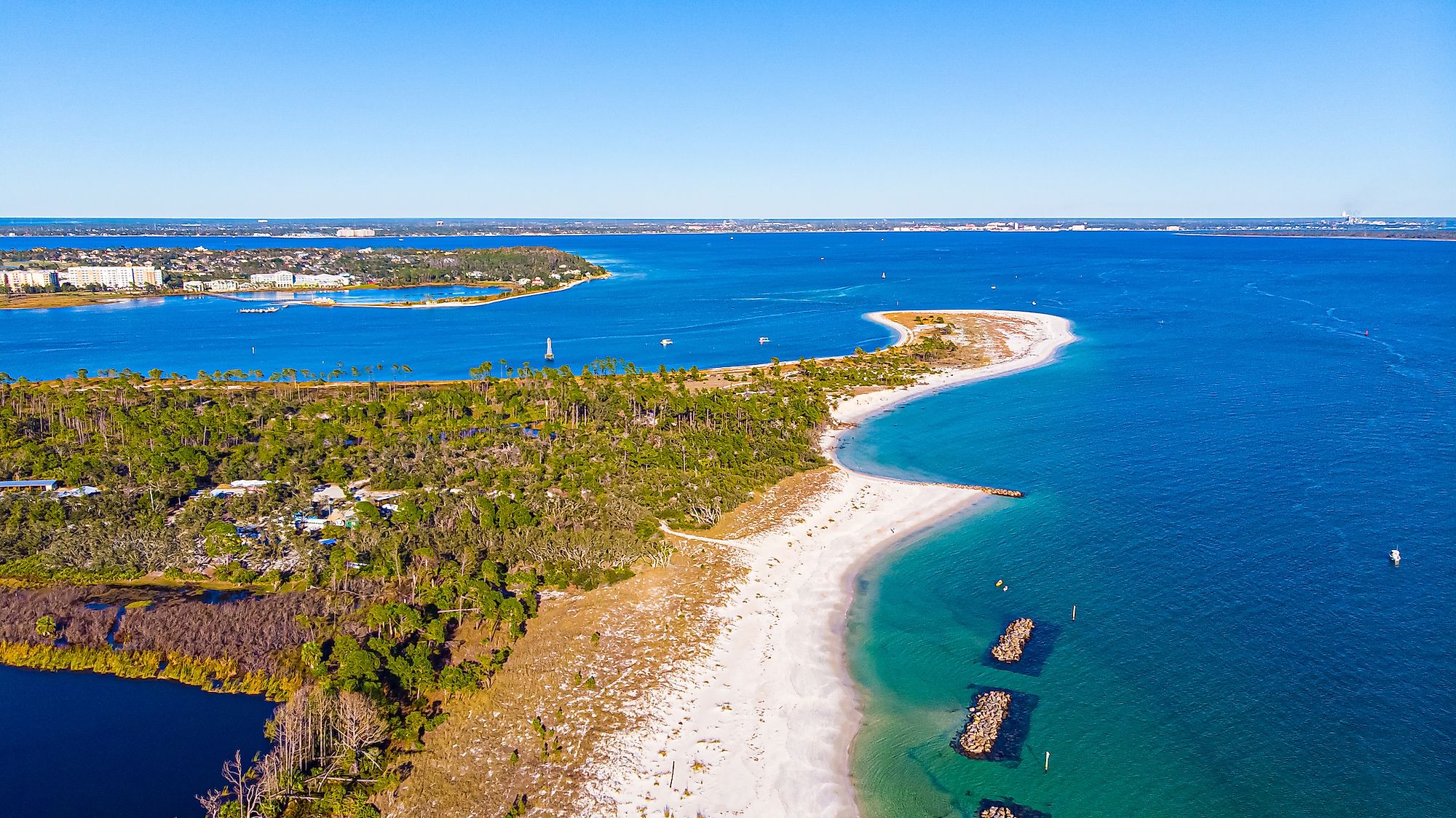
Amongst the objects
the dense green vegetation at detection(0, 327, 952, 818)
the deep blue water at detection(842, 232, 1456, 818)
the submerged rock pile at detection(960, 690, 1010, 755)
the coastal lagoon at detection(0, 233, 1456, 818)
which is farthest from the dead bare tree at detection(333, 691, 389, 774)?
the submerged rock pile at detection(960, 690, 1010, 755)

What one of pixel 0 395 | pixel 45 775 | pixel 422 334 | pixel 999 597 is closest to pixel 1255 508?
pixel 999 597

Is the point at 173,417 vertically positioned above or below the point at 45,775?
above

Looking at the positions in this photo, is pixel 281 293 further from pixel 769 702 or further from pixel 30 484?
pixel 769 702

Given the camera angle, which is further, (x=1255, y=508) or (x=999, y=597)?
(x=1255, y=508)

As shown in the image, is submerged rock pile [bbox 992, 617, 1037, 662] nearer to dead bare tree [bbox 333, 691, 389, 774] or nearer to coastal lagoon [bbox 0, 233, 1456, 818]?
coastal lagoon [bbox 0, 233, 1456, 818]

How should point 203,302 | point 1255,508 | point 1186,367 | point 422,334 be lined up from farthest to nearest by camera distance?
point 203,302, point 422,334, point 1186,367, point 1255,508

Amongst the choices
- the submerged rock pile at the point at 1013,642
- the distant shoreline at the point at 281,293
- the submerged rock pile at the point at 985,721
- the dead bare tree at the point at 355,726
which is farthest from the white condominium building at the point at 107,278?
the submerged rock pile at the point at 985,721

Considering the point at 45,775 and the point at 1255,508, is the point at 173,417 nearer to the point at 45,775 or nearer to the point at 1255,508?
the point at 45,775

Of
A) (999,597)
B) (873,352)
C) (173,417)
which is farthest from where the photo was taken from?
(873,352)

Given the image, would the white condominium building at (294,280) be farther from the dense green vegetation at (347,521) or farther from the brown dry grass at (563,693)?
the brown dry grass at (563,693)
